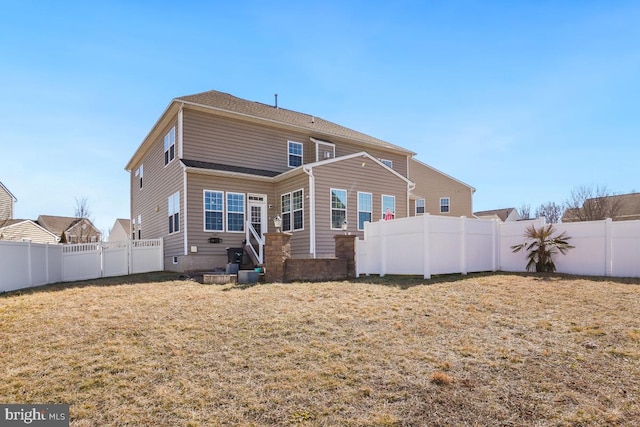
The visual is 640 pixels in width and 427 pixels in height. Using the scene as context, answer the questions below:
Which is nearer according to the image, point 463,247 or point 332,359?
point 332,359

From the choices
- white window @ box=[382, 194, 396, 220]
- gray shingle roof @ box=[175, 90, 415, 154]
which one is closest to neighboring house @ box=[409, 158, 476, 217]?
gray shingle roof @ box=[175, 90, 415, 154]

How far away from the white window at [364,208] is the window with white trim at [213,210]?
5693 mm

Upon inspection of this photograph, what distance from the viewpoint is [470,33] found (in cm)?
1023

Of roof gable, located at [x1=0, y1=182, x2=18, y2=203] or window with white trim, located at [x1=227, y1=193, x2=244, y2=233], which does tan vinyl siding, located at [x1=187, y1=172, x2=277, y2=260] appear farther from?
roof gable, located at [x1=0, y1=182, x2=18, y2=203]

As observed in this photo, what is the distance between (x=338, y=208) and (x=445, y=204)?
15171mm

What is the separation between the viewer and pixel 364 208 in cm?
1564

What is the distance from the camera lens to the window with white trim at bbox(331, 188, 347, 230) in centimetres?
1471

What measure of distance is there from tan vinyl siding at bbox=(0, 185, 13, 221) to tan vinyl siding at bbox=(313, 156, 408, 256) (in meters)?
28.8

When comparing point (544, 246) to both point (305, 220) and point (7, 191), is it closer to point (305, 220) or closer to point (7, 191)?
point (305, 220)

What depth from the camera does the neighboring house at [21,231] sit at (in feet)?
92.3

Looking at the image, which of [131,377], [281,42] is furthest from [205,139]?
[131,377]

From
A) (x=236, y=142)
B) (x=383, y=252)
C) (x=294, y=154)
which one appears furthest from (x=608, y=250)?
(x=236, y=142)

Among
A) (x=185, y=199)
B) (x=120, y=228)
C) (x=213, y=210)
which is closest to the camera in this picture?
(x=185, y=199)

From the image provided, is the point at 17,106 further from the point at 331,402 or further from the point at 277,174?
the point at 331,402
